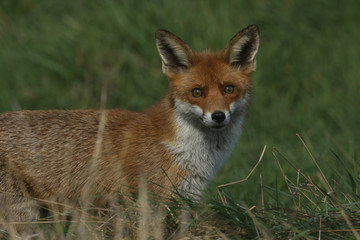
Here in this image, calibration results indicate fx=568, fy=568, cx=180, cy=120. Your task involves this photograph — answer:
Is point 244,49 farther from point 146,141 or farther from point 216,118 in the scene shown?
point 146,141

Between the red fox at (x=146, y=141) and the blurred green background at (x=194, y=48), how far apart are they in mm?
3166

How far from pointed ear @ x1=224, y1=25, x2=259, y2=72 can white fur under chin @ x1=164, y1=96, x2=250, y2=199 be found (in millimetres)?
414

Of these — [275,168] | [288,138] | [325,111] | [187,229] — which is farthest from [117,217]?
[325,111]

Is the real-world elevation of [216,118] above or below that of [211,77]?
below

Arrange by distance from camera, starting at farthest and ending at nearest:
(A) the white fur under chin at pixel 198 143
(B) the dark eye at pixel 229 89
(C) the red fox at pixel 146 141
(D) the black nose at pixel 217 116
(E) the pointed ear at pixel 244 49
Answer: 1. (E) the pointed ear at pixel 244 49
2. (B) the dark eye at pixel 229 89
3. (A) the white fur under chin at pixel 198 143
4. (C) the red fox at pixel 146 141
5. (D) the black nose at pixel 217 116

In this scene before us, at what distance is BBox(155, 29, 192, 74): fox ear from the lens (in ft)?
19.8

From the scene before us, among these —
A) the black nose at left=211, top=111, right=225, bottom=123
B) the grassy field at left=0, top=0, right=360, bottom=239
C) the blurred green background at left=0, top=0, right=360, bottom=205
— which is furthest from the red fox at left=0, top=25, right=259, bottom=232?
the blurred green background at left=0, top=0, right=360, bottom=205

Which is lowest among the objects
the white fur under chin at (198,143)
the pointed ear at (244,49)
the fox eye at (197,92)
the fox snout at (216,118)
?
the white fur under chin at (198,143)

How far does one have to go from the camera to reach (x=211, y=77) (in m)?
5.98

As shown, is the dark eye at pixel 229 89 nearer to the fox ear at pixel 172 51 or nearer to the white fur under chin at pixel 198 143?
the white fur under chin at pixel 198 143

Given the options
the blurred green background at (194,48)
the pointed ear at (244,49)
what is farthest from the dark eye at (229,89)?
the blurred green background at (194,48)

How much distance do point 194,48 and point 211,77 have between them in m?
3.89

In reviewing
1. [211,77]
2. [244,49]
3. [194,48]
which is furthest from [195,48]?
[211,77]

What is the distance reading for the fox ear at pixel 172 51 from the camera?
237 inches
